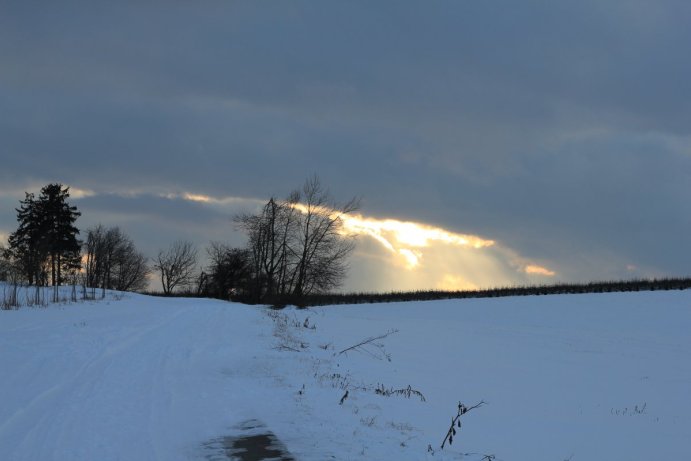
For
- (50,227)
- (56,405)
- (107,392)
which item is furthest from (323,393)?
(50,227)

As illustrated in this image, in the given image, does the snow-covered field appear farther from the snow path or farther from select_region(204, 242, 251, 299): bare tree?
select_region(204, 242, 251, 299): bare tree

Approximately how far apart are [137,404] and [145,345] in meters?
6.91

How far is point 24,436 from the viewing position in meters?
Result: 6.58

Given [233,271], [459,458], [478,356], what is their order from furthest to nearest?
[233,271] → [478,356] → [459,458]

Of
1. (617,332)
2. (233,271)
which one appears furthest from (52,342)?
(233,271)

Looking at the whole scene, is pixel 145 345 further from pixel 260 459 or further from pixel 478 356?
pixel 478 356

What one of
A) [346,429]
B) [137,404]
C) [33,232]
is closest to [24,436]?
[137,404]

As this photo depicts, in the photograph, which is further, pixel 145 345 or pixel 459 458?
pixel 145 345

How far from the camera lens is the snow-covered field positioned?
6996 mm

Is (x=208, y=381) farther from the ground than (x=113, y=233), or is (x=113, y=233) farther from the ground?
(x=113, y=233)

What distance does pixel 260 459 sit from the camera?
20.4 ft

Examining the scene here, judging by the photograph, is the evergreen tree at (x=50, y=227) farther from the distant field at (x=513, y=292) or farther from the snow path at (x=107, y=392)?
the snow path at (x=107, y=392)

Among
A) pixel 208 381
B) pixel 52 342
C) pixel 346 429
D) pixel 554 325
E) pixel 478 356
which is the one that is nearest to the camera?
pixel 346 429

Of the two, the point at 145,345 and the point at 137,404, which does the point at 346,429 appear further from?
the point at 145,345
